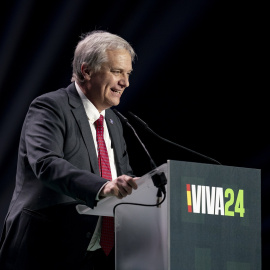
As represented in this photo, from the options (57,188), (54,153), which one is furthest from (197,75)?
(57,188)

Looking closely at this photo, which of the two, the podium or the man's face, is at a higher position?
the man's face

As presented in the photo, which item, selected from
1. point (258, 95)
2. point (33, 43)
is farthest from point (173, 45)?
point (33, 43)

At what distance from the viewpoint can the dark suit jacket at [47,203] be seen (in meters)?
2.10

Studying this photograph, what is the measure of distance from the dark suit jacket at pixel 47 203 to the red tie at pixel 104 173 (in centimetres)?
5

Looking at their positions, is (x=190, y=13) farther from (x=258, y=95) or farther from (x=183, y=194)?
(x=183, y=194)

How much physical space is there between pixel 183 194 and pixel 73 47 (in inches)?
64.3

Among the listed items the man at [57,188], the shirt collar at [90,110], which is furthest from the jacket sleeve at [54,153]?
the shirt collar at [90,110]

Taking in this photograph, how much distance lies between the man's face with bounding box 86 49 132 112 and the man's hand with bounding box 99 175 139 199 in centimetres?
77

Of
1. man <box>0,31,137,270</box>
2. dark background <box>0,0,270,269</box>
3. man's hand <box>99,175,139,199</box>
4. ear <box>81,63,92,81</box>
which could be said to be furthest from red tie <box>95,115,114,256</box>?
dark background <box>0,0,270,269</box>

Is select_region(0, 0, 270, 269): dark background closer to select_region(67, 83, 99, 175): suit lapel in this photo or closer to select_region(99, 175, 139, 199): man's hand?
select_region(67, 83, 99, 175): suit lapel

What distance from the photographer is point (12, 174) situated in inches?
118

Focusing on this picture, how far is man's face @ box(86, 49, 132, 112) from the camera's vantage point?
99.7 inches

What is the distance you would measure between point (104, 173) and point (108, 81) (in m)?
0.46

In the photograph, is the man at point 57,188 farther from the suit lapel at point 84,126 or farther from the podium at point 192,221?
the podium at point 192,221
